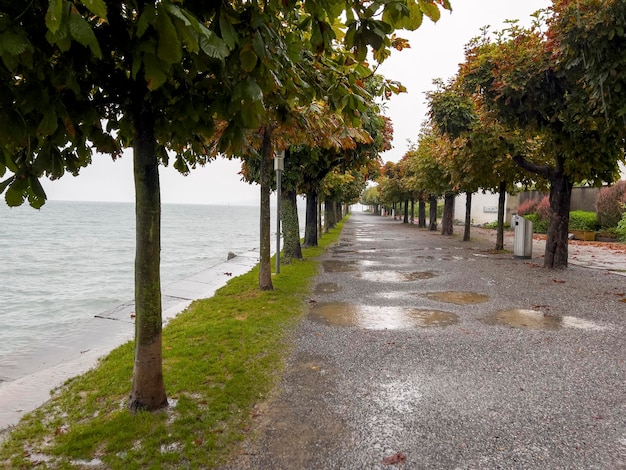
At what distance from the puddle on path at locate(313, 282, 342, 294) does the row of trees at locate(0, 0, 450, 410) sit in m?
5.94

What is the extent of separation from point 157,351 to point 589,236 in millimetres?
25550

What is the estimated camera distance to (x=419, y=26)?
7.72ft

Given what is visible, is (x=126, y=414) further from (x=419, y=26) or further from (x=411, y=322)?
(x=411, y=322)

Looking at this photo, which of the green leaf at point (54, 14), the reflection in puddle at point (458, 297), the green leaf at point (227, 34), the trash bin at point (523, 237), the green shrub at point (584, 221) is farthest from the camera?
the green shrub at point (584, 221)

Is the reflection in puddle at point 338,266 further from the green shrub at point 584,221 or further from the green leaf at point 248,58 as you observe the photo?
the green shrub at point 584,221

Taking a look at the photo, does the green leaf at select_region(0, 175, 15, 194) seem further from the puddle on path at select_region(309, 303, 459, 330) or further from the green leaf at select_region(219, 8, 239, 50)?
the puddle on path at select_region(309, 303, 459, 330)

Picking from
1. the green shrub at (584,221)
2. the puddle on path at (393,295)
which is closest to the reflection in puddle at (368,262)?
the puddle on path at (393,295)

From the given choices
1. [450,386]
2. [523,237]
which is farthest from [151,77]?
[523,237]

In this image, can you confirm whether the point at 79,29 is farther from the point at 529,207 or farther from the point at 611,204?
the point at 529,207

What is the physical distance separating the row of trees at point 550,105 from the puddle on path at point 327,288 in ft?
19.4

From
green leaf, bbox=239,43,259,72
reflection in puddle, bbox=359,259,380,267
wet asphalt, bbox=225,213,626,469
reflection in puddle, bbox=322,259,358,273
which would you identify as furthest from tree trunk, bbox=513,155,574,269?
green leaf, bbox=239,43,259,72

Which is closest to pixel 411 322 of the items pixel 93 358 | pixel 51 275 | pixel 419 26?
pixel 93 358

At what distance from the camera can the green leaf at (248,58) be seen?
2348mm

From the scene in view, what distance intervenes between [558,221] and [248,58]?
12597 mm
